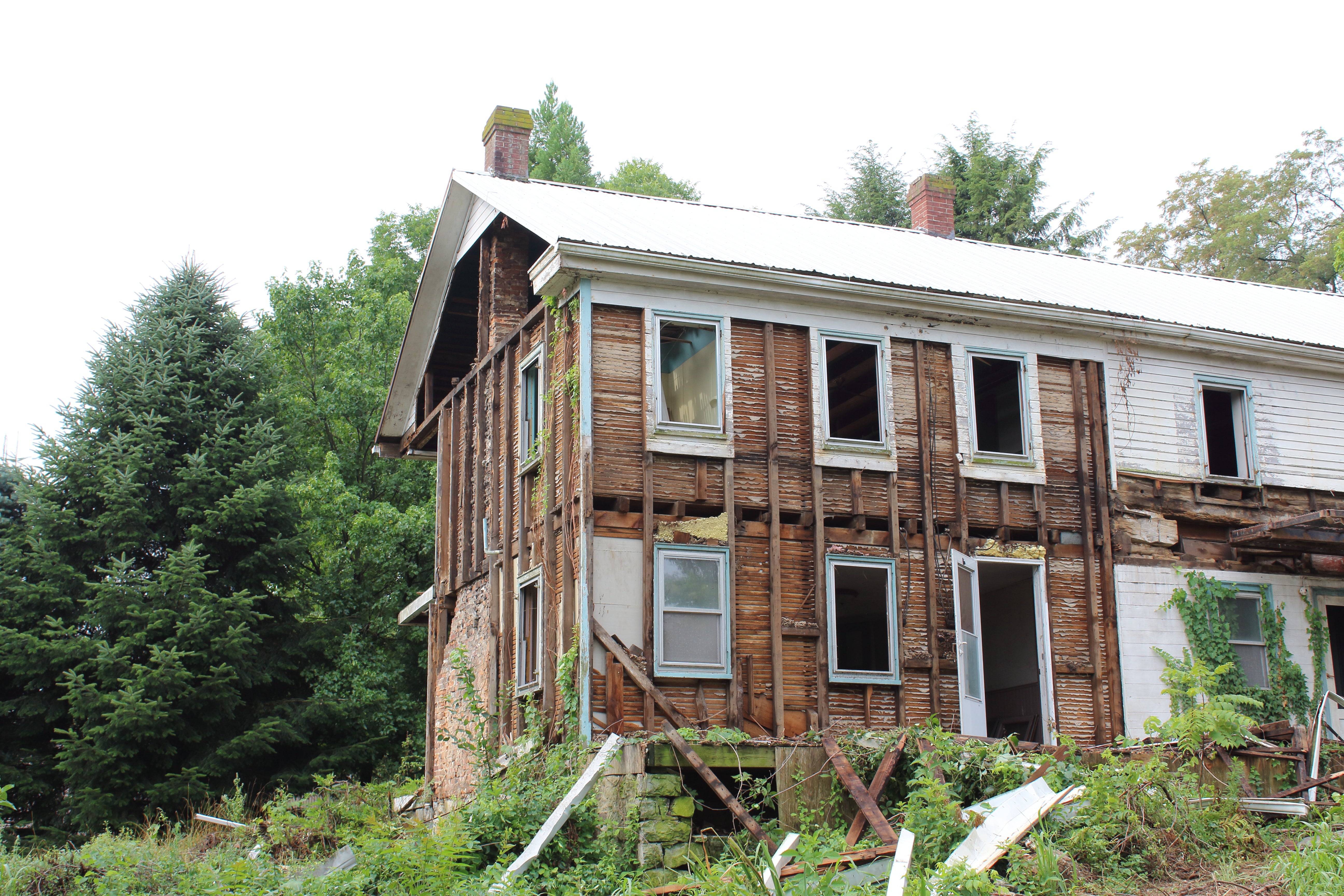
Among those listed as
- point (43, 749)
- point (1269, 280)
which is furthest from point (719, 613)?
point (1269, 280)

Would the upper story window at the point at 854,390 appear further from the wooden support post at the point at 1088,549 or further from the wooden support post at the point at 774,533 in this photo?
the wooden support post at the point at 1088,549

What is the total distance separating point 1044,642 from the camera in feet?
48.6

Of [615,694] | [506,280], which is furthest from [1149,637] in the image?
[506,280]

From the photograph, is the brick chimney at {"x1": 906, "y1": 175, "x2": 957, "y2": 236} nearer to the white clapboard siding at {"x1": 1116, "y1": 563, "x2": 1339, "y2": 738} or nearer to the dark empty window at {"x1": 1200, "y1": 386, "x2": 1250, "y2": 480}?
the dark empty window at {"x1": 1200, "y1": 386, "x2": 1250, "y2": 480}

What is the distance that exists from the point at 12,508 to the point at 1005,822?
78.3 ft

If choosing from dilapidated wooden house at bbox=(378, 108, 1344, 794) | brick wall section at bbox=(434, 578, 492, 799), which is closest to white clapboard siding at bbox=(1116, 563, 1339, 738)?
dilapidated wooden house at bbox=(378, 108, 1344, 794)

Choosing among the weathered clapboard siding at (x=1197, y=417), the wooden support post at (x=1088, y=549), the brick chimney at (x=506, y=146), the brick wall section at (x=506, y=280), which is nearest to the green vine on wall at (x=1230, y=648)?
the wooden support post at (x=1088, y=549)

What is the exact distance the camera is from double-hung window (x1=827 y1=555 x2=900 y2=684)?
13703mm

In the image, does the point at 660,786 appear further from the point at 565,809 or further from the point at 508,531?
the point at 508,531

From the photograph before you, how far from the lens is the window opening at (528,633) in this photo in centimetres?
1444

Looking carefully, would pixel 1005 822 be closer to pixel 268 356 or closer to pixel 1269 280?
pixel 268 356

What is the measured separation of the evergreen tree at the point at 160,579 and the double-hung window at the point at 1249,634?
15826 millimetres

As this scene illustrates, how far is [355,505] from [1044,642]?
17.8m

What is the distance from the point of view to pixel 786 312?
568 inches
